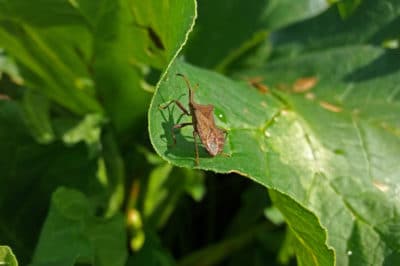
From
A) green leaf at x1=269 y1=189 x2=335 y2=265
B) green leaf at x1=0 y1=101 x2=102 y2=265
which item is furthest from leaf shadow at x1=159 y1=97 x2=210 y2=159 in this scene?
green leaf at x1=0 y1=101 x2=102 y2=265

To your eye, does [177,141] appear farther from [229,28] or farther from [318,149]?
[229,28]

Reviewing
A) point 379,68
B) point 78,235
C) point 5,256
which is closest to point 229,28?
point 379,68

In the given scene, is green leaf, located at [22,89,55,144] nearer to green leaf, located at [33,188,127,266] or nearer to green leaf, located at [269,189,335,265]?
green leaf, located at [33,188,127,266]

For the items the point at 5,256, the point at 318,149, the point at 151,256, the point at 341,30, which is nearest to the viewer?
the point at 5,256

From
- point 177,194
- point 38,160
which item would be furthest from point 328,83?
point 38,160

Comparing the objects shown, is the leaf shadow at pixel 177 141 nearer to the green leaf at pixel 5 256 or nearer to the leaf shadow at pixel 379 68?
the green leaf at pixel 5 256

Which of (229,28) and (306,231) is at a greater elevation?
(229,28)

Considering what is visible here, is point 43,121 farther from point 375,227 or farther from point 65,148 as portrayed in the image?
point 375,227
